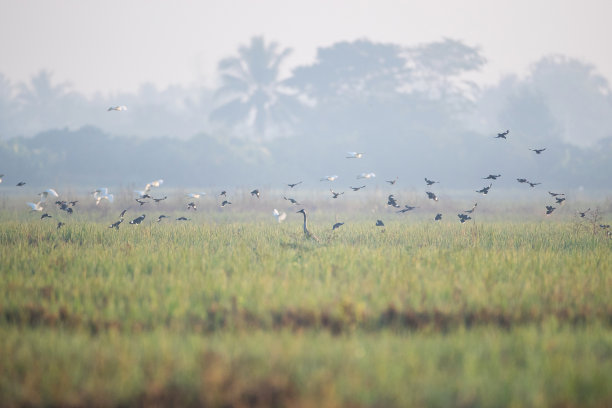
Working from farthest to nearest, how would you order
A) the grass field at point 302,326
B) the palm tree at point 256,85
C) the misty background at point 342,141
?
the palm tree at point 256,85 < the misty background at point 342,141 < the grass field at point 302,326

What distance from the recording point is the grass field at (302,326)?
440 cm

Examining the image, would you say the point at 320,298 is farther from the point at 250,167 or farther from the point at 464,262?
the point at 250,167

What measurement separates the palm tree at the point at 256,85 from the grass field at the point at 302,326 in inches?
1987

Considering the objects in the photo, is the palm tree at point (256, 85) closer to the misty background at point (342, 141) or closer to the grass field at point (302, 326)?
the misty background at point (342, 141)

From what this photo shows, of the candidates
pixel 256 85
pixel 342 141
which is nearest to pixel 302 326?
pixel 342 141

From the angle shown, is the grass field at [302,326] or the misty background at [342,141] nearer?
the grass field at [302,326]

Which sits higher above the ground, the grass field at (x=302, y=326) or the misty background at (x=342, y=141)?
the misty background at (x=342, y=141)

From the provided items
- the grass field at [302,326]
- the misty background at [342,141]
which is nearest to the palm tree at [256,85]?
the misty background at [342,141]

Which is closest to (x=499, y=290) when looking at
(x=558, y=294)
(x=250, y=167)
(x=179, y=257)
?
(x=558, y=294)

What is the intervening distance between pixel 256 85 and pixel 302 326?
2259 inches

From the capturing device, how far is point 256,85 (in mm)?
61469

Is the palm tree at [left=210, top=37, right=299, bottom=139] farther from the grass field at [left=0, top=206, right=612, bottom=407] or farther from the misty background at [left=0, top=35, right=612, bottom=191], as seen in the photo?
the grass field at [left=0, top=206, right=612, bottom=407]

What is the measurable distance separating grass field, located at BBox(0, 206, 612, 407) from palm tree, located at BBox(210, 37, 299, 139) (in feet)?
166

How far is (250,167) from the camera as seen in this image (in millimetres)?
47156
